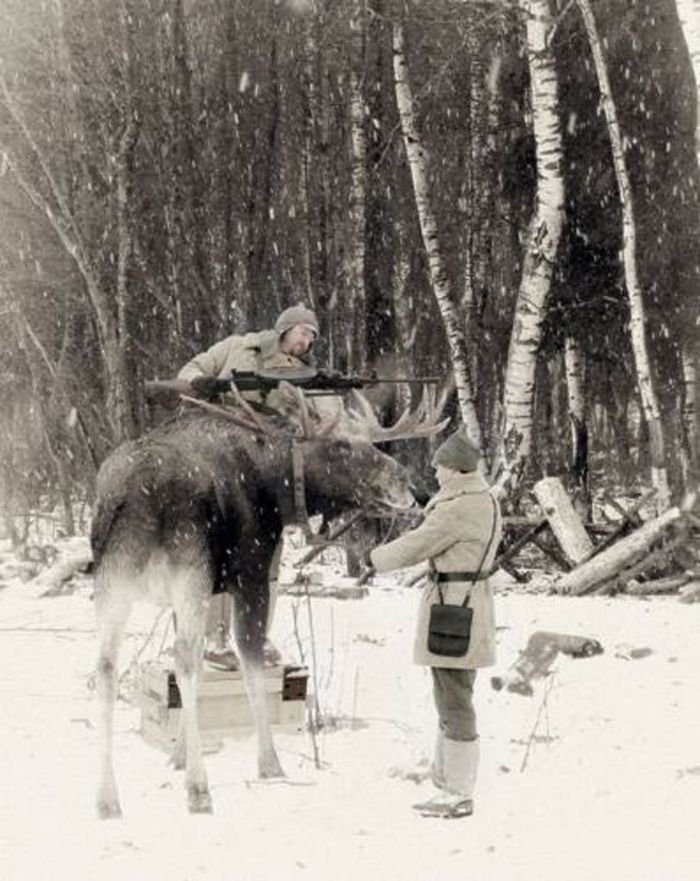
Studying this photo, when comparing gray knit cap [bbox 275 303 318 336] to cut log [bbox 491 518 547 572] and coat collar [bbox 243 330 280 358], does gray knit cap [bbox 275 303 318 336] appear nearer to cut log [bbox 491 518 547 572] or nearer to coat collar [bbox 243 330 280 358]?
coat collar [bbox 243 330 280 358]

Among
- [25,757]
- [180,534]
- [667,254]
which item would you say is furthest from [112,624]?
[667,254]

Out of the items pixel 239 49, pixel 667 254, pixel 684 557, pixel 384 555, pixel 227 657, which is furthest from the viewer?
pixel 239 49

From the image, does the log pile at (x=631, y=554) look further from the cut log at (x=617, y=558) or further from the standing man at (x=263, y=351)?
the standing man at (x=263, y=351)

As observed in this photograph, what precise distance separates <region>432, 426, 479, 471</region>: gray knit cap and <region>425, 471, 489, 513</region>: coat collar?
2.2 inches

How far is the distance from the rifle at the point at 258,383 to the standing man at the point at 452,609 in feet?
4.43

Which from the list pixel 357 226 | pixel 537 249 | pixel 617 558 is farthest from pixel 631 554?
pixel 357 226

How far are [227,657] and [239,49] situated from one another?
1708cm

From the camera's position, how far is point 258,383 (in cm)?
752

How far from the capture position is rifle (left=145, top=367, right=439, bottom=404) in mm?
7484

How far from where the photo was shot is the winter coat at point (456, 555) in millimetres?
6383

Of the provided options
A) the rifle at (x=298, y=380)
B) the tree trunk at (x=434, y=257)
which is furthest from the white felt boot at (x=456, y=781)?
the tree trunk at (x=434, y=257)

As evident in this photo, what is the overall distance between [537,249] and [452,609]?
9.56 m

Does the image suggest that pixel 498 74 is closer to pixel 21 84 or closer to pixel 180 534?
pixel 21 84

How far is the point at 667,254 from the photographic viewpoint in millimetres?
19438
